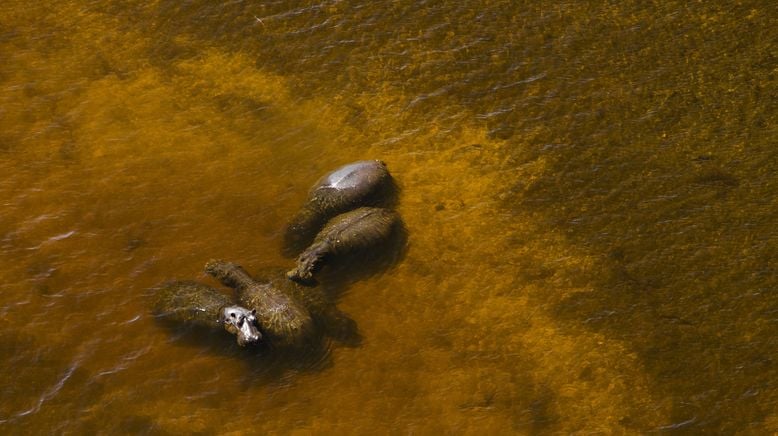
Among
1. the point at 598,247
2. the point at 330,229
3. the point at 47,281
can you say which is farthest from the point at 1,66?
the point at 598,247

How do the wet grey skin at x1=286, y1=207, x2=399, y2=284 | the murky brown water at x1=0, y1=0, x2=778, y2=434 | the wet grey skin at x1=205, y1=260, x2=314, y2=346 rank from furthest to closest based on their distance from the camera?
the wet grey skin at x1=286, y1=207, x2=399, y2=284 → the wet grey skin at x1=205, y1=260, x2=314, y2=346 → the murky brown water at x1=0, y1=0, x2=778, y2=434

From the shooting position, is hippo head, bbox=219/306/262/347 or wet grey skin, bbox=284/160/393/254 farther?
wet grey skin, bbox=284/160/393/254

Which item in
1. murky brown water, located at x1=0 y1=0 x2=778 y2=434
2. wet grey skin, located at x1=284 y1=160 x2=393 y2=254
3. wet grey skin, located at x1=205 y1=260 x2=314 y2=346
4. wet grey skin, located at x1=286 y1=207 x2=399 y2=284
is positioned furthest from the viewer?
wet grey skin, located at x1=284 y1=160 x2=393 y2=254

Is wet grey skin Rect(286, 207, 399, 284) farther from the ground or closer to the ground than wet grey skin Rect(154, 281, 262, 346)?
closer to the ground

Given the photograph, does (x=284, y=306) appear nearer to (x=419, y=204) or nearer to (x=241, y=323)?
(x=241, y=323)

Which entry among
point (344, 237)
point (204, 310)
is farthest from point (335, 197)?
point (204, 310)

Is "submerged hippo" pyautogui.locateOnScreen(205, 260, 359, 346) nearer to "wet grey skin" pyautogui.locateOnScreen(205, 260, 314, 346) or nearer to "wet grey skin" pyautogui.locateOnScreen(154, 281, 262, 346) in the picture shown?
"wet grey skin" pyautogui.locateOnScreen(205, 260, 314, 346)

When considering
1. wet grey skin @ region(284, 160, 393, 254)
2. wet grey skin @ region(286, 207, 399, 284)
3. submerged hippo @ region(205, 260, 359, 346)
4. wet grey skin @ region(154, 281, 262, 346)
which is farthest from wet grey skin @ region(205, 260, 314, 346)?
wet grey skin @ region(284, 160, 393, 254)
